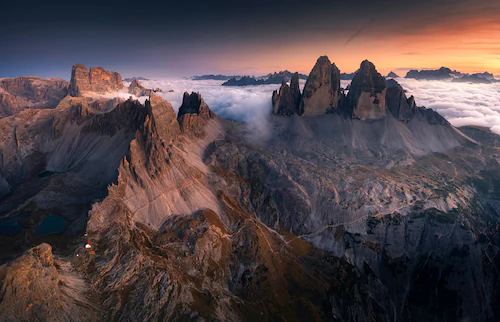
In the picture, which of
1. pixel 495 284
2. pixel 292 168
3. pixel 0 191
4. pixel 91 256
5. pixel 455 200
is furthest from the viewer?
pixel 292 168

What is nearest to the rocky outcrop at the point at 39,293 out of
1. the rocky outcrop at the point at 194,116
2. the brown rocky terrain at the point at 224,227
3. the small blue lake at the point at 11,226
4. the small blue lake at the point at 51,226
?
the brown rocky terrain at the point at 224,227

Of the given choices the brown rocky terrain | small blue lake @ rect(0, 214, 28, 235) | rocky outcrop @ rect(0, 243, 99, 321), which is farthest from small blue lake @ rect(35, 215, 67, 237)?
rocky outcrop @ rect(0, 243, 99, 321)

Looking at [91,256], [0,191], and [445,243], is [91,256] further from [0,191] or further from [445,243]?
[445,243]

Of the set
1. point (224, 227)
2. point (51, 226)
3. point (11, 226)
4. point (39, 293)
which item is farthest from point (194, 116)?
point (39, 293)

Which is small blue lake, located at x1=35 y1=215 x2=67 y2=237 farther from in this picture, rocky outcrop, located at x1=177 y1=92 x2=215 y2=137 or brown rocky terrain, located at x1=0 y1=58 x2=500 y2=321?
rocky outcrop, located at x1=177 y1=92 x2=215 y2=137

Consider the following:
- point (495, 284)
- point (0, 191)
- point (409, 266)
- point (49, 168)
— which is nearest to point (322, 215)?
point (409, 266)

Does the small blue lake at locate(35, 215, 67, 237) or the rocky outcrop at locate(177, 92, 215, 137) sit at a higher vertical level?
the rocky outcrop at locate(177, 92, 215, 137)

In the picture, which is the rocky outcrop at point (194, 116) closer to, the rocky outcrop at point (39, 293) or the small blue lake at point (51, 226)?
the small blue lake at point (51, 226)
